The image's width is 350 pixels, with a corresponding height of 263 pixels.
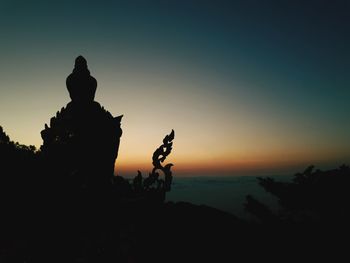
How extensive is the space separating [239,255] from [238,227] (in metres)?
1.07

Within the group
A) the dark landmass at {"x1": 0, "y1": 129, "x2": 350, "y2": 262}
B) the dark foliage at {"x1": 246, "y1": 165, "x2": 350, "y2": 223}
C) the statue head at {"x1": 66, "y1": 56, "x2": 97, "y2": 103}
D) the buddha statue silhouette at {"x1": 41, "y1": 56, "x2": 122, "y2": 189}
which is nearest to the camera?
the dark landmass at {"x1": 0, "y1": 129, "x2": 350, "y2": 262}

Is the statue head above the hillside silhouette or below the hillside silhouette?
above

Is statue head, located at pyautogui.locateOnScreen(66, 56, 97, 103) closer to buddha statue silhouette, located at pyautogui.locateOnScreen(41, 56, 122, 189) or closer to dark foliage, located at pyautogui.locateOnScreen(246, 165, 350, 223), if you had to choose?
buddha statue silhouette, located at pyautogui.locateOnScreen(41, 56, 122, 189)

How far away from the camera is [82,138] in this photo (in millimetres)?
8633

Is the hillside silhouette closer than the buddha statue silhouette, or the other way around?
the hillside silhouette

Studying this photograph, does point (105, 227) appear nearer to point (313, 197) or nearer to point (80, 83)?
point (80, 83)

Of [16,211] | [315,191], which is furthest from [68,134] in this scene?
[315,191]

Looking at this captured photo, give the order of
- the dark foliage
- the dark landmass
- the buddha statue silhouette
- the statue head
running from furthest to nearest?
the dark foliage
the statue head
the buddha statue silhouette
the dark landmass

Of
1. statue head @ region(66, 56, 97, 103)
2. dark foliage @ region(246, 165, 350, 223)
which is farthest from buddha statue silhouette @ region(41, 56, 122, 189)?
dark foliage @ region(246, 165, 350, 223)

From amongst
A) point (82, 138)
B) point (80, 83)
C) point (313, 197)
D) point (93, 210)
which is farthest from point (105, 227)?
point (313, 197)

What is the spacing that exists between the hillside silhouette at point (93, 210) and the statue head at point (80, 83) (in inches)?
1.2

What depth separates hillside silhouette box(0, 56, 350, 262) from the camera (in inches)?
260

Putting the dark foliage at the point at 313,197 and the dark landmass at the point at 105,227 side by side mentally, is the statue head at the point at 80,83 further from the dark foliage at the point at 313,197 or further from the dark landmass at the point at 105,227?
the dark foliage at the point at 313,197

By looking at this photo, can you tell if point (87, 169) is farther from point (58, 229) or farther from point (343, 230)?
point (343, 230)
